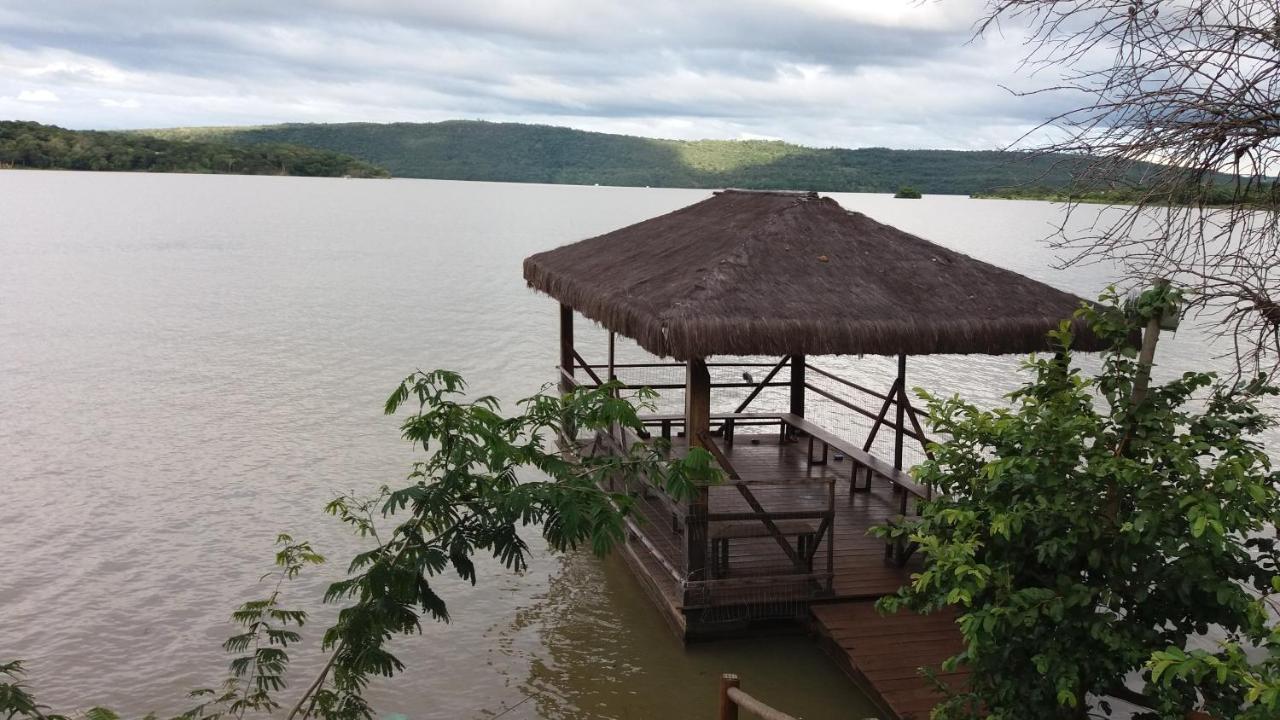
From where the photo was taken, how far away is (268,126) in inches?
5984

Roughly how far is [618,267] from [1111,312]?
17.0ft

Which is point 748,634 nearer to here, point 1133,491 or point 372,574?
point 372,574

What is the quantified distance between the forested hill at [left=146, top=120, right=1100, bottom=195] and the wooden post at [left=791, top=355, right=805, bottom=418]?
86.6 m

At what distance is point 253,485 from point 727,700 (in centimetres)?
941

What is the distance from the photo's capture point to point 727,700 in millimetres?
4418

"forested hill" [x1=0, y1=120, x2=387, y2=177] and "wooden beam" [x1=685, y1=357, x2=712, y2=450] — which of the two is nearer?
"wooden beam" [x1=685, y1=357, x2=712, y2=450]

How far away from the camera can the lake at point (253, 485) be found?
24.4 ft

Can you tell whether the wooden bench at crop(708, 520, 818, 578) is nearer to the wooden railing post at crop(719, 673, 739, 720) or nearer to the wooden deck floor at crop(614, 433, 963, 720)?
the wooden deck floor at crop(614, 433, 963, 720)

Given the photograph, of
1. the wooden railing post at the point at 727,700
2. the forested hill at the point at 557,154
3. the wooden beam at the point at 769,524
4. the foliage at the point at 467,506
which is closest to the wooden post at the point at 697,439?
the wooden beam at the point at 769,524

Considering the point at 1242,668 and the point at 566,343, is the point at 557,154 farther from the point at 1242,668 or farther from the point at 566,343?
the point at 1242,668

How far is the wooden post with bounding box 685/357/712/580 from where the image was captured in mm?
6992

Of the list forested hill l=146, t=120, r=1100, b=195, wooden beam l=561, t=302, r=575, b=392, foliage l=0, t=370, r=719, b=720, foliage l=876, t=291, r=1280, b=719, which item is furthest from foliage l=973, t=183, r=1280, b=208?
forested hill l=146, t=120, r=1100, b=195

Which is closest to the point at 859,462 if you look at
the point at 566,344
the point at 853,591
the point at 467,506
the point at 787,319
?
the point at 853,591

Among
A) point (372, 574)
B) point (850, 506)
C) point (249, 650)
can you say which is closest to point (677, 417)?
point (850, 506)
